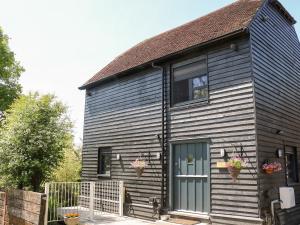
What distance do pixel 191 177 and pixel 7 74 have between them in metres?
17.9

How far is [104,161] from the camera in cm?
1239

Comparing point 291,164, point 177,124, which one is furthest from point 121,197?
point 291,164

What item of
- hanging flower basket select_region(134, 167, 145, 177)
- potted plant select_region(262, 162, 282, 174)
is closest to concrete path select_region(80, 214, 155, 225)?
hanging flower basket select_region(134, 167, 145, 177)

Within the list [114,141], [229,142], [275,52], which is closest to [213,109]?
[229,142]

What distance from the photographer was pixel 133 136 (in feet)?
36.4

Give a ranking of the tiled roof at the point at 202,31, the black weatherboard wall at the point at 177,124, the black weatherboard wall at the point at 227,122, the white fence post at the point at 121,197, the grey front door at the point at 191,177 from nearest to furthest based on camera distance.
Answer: the black weatherboard wall at the point at 227,122
the black weatherboard wall at the point at 177,124
the grey front door at the point at 191,177
the tiled roof at the point at 202,31
the white fence post at the point at 121,197

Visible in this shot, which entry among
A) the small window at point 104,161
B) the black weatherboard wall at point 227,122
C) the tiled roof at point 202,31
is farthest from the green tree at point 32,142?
the black weatherboard wall at point 227,122

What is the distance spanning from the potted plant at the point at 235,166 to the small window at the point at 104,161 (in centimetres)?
583

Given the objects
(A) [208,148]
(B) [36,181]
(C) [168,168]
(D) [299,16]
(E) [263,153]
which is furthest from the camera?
(D) [299,16]

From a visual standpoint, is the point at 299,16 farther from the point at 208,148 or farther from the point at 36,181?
the point at 36,181

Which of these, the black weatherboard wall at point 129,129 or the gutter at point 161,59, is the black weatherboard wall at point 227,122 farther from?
the black weatherboard wall at point 129,129

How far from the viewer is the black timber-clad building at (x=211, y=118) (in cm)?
793

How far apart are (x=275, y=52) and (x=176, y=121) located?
4.03 m

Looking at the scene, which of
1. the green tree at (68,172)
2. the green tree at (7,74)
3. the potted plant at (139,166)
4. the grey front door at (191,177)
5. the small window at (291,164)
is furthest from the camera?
the green tree at (7,74)
